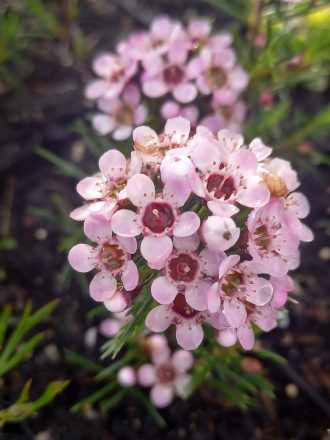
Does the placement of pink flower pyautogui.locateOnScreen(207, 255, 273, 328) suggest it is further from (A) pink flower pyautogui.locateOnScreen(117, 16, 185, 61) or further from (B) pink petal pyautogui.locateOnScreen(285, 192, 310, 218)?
(A) pink flower pyautogui.locateOnScreen(117, 16, 185, 61)

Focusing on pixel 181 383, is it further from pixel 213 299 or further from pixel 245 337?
pixel 213 299

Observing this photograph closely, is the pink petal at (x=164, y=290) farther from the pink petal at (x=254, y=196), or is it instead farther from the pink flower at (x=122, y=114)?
the pink flower at (x=122, y=114)

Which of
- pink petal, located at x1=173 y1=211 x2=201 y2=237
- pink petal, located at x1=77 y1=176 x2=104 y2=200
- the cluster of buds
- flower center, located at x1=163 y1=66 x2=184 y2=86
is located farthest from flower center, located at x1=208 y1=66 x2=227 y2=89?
pink petal, located at x1=173 y1=211 x2=201 y2=237

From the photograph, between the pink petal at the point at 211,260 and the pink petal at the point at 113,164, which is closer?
the pink petal at the point at 211,260

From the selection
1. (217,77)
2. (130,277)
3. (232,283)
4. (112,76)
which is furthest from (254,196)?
(112,76)

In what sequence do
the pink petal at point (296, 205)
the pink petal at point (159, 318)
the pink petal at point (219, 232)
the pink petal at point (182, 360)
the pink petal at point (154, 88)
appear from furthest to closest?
the pink petal at point (182, 360) → the pink petal at point (154, 88) → the pink petal at point (296, 205) → the pink petal at point (159, 318) → the pink petal at point (219, 232)

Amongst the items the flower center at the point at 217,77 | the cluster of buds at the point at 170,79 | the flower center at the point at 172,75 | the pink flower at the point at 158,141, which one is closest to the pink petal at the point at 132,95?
the cluster of buds at the point at 170,79

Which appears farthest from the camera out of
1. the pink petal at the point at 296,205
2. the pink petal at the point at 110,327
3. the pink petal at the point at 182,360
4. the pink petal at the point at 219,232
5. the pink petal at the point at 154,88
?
the pink petal at the point at 110,327
